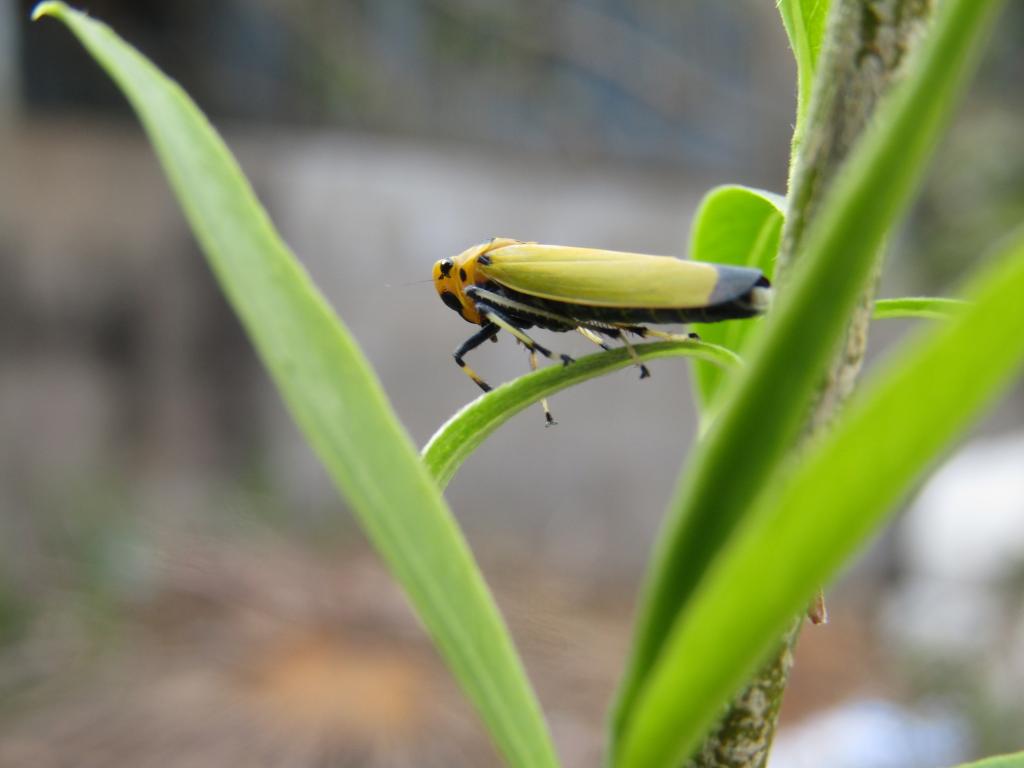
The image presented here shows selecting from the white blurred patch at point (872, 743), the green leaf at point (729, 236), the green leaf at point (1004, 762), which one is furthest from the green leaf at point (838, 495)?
the white blurred patch at point (872, 743)

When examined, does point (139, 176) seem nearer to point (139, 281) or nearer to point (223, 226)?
point (139, 281)

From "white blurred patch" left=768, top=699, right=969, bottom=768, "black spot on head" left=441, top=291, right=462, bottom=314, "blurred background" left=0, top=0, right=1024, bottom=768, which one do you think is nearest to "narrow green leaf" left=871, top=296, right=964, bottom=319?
"black spot on head" left=441, top=291, right=462, bottom=314

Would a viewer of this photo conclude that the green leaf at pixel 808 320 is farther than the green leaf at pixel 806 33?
No

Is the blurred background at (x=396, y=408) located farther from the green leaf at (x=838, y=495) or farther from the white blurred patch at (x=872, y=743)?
the green leaf at (x=838, y=495)

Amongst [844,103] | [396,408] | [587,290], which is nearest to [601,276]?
[587,290]

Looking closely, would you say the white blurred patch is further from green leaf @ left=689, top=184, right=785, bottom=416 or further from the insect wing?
green leaf @ left=689, top=184, right=785, bottom=416

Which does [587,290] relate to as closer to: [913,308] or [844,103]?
[913,308]

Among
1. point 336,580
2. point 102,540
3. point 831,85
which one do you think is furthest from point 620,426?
point 831,85
